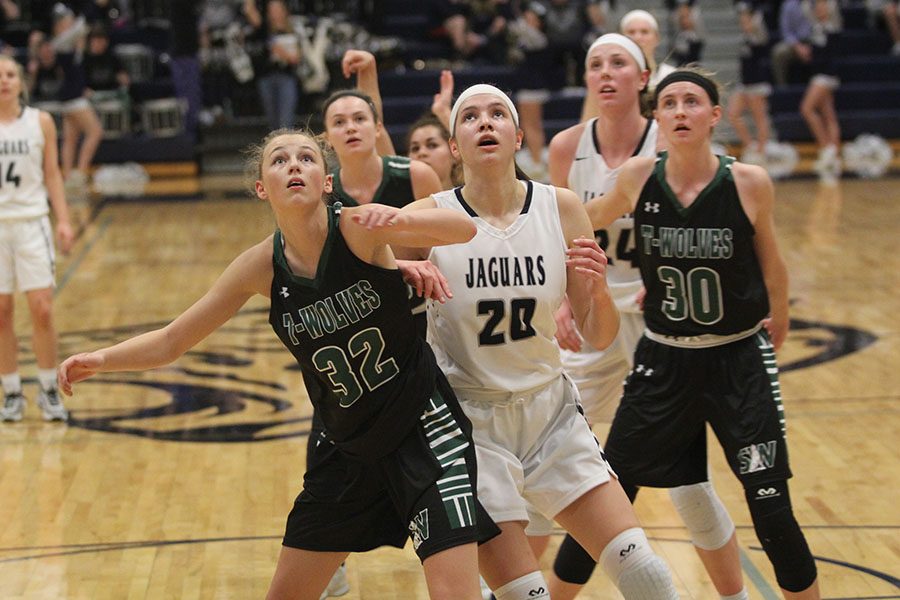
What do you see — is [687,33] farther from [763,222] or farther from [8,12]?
[763,222]

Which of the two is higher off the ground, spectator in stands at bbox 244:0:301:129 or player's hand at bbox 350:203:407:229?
player's hand at bbox 350:203:407:229

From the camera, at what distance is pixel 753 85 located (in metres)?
17.0

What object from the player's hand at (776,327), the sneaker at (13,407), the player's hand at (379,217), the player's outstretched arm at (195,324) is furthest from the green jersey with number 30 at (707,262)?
the sneaker at (13,407)

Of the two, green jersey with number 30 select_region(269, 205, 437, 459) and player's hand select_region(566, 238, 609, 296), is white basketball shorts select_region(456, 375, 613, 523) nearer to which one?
green jersey with number 30 select_region(269, 205, 437, 459)

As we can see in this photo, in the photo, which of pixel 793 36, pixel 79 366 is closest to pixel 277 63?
pixel 793 36

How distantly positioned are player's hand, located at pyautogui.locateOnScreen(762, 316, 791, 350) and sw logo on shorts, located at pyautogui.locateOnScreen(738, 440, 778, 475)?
465 mm

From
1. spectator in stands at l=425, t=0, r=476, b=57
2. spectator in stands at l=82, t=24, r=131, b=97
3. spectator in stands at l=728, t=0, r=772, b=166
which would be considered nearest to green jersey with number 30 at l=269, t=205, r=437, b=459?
spectator in stands at l=728, t=0, r=772, b=166

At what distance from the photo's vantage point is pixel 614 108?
518 cm

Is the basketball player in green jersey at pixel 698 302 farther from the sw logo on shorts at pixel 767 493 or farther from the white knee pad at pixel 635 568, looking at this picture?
the white knee pad at pixel 635 568

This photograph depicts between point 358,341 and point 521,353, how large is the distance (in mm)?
482

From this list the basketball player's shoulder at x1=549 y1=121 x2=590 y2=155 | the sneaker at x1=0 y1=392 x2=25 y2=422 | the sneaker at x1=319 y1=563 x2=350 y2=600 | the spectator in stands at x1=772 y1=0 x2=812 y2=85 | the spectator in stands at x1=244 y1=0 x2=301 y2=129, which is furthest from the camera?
the spectator in stands at x1=772 y1=0 x2=812 y2=85

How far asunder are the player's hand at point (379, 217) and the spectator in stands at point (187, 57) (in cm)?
1452

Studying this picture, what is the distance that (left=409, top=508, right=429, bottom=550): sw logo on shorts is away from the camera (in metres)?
3.61

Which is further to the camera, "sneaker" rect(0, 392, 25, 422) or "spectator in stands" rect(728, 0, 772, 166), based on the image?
"spectator in stands" rect(728, 0, 772, 166)
